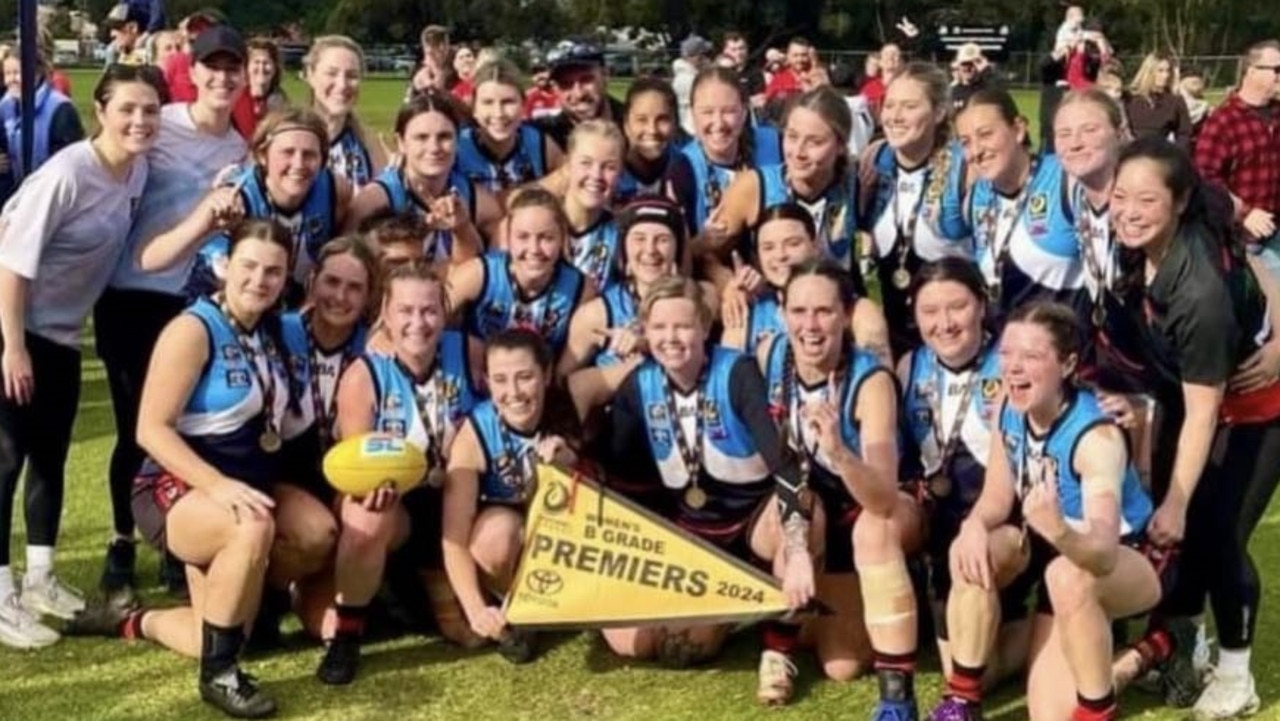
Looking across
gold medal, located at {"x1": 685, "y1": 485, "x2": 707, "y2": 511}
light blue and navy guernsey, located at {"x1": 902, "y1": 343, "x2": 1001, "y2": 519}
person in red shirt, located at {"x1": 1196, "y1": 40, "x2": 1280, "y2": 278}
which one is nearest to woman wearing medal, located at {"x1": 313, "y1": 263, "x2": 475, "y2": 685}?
gold medal, located at {"x1": 685, "y1": 485, "x2": 707, "y2": 511}

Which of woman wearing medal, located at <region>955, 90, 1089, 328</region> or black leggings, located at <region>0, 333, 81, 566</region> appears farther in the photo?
black leggings, located at <region>0, 333, 81, 566</region>

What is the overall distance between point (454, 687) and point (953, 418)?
1.84 m

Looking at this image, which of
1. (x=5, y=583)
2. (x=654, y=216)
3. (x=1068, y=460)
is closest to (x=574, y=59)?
(x=654, y=216)

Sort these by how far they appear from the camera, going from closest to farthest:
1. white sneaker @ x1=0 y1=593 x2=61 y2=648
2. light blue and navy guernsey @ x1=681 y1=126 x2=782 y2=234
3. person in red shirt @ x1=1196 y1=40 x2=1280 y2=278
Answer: white sneaker @ x1=0 y1=593 x2=61 y2=648 < light blue and navy guernsey @ x1=681 y1=126 x2=782 y2=234 < person in red shirt @ x1=1196 y1=40 x2=1280 y2=278

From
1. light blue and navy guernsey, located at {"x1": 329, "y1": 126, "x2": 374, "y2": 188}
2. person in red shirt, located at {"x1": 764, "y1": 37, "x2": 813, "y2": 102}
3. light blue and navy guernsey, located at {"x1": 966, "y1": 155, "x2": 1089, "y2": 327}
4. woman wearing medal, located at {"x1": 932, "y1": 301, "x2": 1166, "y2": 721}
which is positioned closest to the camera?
woman wearing medal, located at {"x1": 932, "y1": 301, "x2": 1166, "y2": 721}

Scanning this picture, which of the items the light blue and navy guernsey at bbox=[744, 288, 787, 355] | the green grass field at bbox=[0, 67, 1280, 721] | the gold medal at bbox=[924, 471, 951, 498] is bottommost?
the green grass field at bbox=[0, 67, 1280, 721]

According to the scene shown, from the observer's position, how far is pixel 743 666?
17.8 ft

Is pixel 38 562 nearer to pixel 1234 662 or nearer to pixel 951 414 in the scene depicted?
pixel 951 414

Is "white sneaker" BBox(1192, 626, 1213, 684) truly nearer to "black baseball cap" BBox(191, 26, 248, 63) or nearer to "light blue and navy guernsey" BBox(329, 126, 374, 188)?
"light blue and navy guernsey" BBox(329, 126, 374, 188)

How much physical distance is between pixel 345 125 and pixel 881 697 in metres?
3.31

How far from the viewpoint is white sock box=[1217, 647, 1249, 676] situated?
16.0 feet

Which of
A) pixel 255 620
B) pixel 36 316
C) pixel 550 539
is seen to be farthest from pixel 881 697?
pixel 36 316

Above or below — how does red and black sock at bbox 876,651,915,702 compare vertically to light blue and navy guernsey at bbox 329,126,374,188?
below

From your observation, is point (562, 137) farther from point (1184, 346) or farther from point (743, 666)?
point (1184, 346)
